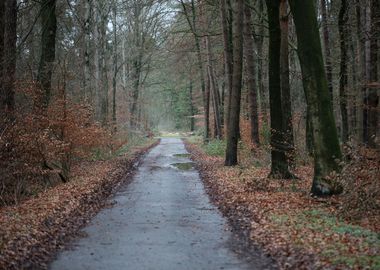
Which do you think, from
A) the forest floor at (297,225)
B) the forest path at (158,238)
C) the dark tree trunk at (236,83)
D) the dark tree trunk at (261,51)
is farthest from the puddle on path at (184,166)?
the forest path at (158,238)

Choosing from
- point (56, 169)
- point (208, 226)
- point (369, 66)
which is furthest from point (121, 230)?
point (369, 66)

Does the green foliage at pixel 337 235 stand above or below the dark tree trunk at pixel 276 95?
below

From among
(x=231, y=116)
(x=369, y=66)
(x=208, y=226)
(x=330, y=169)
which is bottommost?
(x=208, y=226)

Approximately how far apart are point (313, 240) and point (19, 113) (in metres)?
9.67

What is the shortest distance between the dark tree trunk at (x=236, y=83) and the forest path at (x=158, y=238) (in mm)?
5672

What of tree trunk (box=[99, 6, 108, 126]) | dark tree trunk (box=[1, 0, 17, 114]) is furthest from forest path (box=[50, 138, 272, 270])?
tree trunk (box=[99, 6, 108, 126])

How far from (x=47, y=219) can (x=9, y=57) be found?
6.56 m

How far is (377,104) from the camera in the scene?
18.8 metres

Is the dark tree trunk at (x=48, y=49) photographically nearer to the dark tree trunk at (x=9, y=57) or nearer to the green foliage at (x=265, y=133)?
the dark tree trunk at (x=9, y=57)

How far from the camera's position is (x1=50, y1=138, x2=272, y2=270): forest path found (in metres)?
7.57

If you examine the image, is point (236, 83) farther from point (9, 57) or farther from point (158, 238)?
point (158, 238)

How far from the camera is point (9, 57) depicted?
14305 mm

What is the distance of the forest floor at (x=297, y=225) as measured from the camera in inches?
277

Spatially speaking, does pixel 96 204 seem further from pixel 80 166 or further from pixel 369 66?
pixel 369 66
